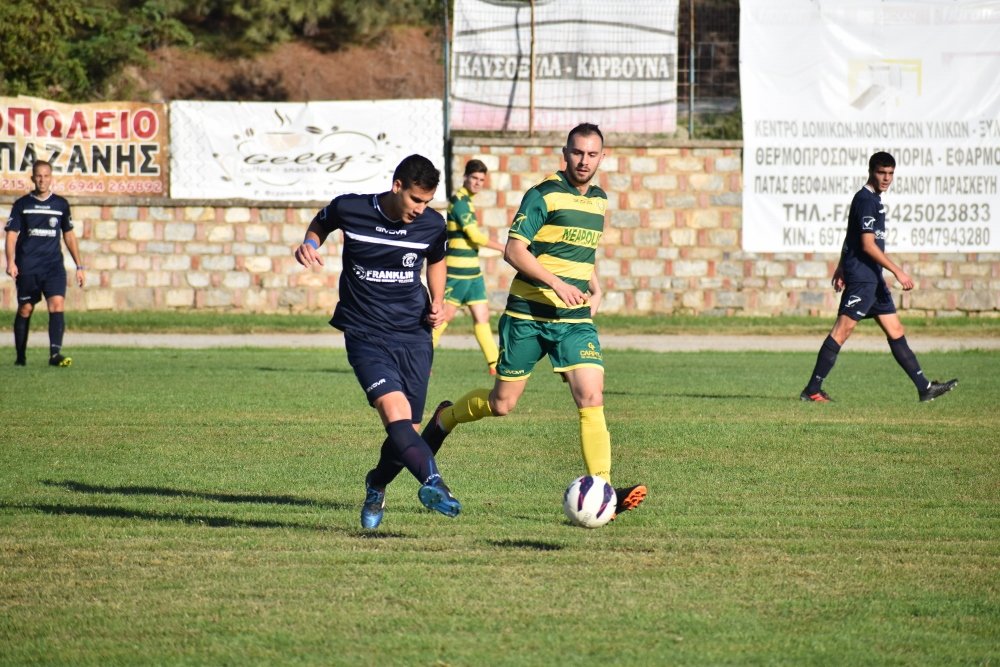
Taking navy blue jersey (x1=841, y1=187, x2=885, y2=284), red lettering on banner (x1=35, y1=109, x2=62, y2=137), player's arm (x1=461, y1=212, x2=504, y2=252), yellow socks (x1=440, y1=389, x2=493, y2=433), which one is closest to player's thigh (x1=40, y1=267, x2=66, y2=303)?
player's arm (x1=461, y1=212, x2=504, y2=252)

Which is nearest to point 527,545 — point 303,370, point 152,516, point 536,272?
point 536,272

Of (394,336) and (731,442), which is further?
(731,442)

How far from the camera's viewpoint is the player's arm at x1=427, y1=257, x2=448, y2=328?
7.43 m

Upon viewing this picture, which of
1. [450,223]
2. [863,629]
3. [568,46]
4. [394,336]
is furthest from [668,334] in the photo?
[863,629]

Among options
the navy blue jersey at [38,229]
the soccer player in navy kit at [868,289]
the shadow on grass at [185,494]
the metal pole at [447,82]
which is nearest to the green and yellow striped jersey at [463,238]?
the soccer player in navy kit at [868,289]

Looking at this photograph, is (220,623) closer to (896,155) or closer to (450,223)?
(450,223)

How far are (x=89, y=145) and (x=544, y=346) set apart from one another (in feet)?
61.8

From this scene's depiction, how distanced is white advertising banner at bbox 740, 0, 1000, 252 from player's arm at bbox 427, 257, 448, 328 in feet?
59.5

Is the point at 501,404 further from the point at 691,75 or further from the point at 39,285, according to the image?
the point at 691,75

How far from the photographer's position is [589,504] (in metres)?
6.87

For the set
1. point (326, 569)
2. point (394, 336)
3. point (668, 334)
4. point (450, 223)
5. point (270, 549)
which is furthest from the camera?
point (668, 334)

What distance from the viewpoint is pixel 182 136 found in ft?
81.1

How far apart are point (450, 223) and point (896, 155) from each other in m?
12.8

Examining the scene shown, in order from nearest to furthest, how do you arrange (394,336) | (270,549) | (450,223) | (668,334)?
(270,549), (394,336), (450,223), (668,334)
